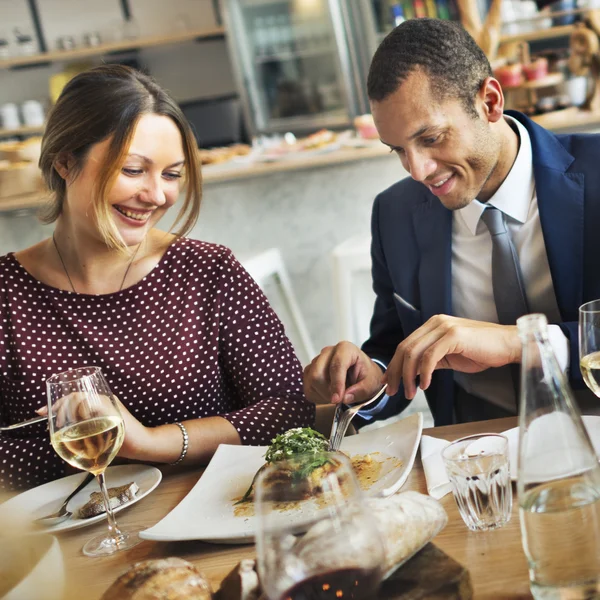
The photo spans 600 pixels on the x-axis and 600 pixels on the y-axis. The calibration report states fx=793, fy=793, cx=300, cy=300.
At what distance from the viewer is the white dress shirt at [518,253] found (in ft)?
5.06

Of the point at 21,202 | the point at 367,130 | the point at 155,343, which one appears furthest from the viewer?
the point at 367,130

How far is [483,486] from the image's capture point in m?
0.85

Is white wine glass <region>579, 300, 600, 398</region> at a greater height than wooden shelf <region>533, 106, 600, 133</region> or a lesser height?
lesser

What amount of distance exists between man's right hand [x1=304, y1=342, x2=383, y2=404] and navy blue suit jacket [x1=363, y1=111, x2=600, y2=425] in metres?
0.26

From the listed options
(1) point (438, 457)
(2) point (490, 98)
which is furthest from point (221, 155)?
(1) point (438, 457)

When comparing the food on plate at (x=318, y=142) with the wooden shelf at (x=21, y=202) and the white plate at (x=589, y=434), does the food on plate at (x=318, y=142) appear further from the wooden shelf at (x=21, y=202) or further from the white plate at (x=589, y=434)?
the white plate at (x=589, y=434)

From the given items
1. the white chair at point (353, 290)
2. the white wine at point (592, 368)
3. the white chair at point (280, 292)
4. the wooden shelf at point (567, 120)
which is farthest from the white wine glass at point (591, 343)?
the wooden shelf at point (567, 120)

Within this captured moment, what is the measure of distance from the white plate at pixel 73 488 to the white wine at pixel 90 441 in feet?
0.32

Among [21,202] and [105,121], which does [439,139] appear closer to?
[105,121]

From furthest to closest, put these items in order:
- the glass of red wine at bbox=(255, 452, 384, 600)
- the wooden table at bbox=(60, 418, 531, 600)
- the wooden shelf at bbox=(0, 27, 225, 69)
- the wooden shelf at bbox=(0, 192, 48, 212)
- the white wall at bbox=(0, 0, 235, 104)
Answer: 1. the white wall at bbox=(0, 0, 235, 104)
2. the wooden shelf at bbox=(0, 27, 225, 69)
3. the wooden shelf at bbox=(0, 192, 48, 212)
4. the wooden table at bbox=(60, 418, 531, 600)
5. the glass of red wine at bbox=(255, 452, 384, 600)

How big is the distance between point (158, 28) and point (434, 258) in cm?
577

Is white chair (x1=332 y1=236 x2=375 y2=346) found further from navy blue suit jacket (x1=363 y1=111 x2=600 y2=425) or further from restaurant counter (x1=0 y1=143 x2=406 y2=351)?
navy blue suit jacket (x1=363 y1=111 x2=600 y2=425)

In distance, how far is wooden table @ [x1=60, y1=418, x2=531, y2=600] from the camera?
755 mm

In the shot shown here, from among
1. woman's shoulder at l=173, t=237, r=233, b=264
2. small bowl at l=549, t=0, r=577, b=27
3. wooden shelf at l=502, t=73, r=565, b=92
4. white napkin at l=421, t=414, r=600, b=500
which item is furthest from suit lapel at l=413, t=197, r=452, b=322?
small bowl at l=549, t=0, r=577, b=27
